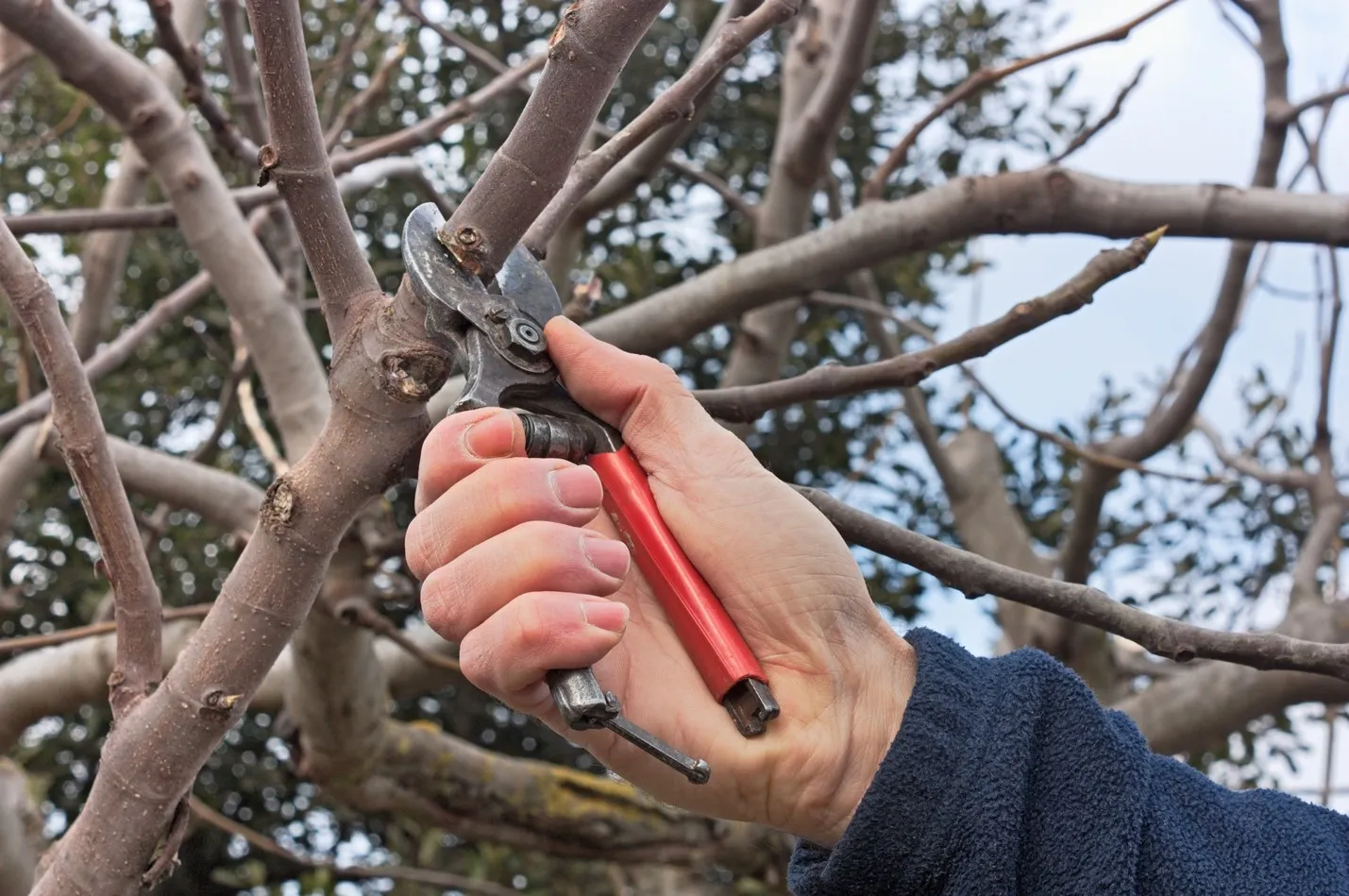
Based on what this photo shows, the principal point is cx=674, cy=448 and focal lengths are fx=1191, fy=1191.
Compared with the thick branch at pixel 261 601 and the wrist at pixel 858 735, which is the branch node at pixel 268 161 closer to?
the thick branch at pixel 261 601

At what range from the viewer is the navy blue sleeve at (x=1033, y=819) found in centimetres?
107

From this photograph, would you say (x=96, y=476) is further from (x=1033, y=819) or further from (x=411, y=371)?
(x=1033, y=819)

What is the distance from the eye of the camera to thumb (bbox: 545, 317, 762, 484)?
3.81ft

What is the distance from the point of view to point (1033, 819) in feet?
3.63

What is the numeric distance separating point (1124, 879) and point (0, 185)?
13.8 ft

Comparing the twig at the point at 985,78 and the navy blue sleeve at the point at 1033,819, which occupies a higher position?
Result: the twig at the point at 985,78

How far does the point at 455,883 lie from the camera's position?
10.3 ft

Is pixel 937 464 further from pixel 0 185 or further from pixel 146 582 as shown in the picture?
pixel 0 185

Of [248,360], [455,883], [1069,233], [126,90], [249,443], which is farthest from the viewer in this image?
[249,443]

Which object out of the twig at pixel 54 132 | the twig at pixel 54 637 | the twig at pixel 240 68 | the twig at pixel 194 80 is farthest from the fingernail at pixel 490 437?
the twig at pixel 54 132

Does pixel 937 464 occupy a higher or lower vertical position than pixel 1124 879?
higher

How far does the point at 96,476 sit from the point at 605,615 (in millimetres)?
617

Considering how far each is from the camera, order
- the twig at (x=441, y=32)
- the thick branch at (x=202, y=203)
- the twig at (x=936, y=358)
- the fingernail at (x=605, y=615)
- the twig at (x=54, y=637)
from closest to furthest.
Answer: the fingernail at (x=605, y=615) < the twig at (x=936, y=358) < the twig at (x=54, y=637) < the thick branch at (x=202, y=203) < the twig at (x=441, y=32)

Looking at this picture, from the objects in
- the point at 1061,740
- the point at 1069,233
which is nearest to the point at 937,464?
the point at 1069,233
